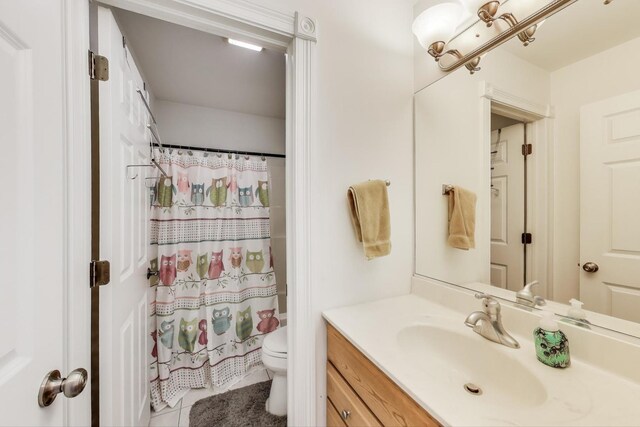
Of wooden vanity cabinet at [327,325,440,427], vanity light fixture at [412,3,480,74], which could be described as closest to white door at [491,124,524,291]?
vanity light fixture at [412,3,480,74]

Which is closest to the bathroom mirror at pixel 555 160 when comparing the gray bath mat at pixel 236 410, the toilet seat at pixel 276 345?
the toilet seat at pixel 276 345

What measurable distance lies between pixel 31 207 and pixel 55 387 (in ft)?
1.27

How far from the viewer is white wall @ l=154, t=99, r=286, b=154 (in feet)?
7.24

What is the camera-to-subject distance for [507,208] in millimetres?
995

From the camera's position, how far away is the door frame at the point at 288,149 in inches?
27.1

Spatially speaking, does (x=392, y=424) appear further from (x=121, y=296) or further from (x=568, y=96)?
(x=568, y=96)

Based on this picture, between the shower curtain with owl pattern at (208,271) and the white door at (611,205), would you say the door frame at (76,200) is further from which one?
the white door at (611,205)

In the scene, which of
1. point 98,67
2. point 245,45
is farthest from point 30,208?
point 245,45

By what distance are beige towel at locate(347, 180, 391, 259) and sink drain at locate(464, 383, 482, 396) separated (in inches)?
20.8

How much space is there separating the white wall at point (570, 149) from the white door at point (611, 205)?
0.06 feet

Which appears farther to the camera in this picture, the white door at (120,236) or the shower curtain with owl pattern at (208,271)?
the shower curtain with owl pattern at (208,271)

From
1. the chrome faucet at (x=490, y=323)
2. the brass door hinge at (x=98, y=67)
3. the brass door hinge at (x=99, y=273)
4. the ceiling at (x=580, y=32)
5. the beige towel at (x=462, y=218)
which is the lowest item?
the chrome faucet at (x=490, y=323)

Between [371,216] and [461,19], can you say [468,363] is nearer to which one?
[371,216]

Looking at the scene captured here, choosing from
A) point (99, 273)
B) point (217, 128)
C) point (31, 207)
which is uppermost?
point (217, 128)
